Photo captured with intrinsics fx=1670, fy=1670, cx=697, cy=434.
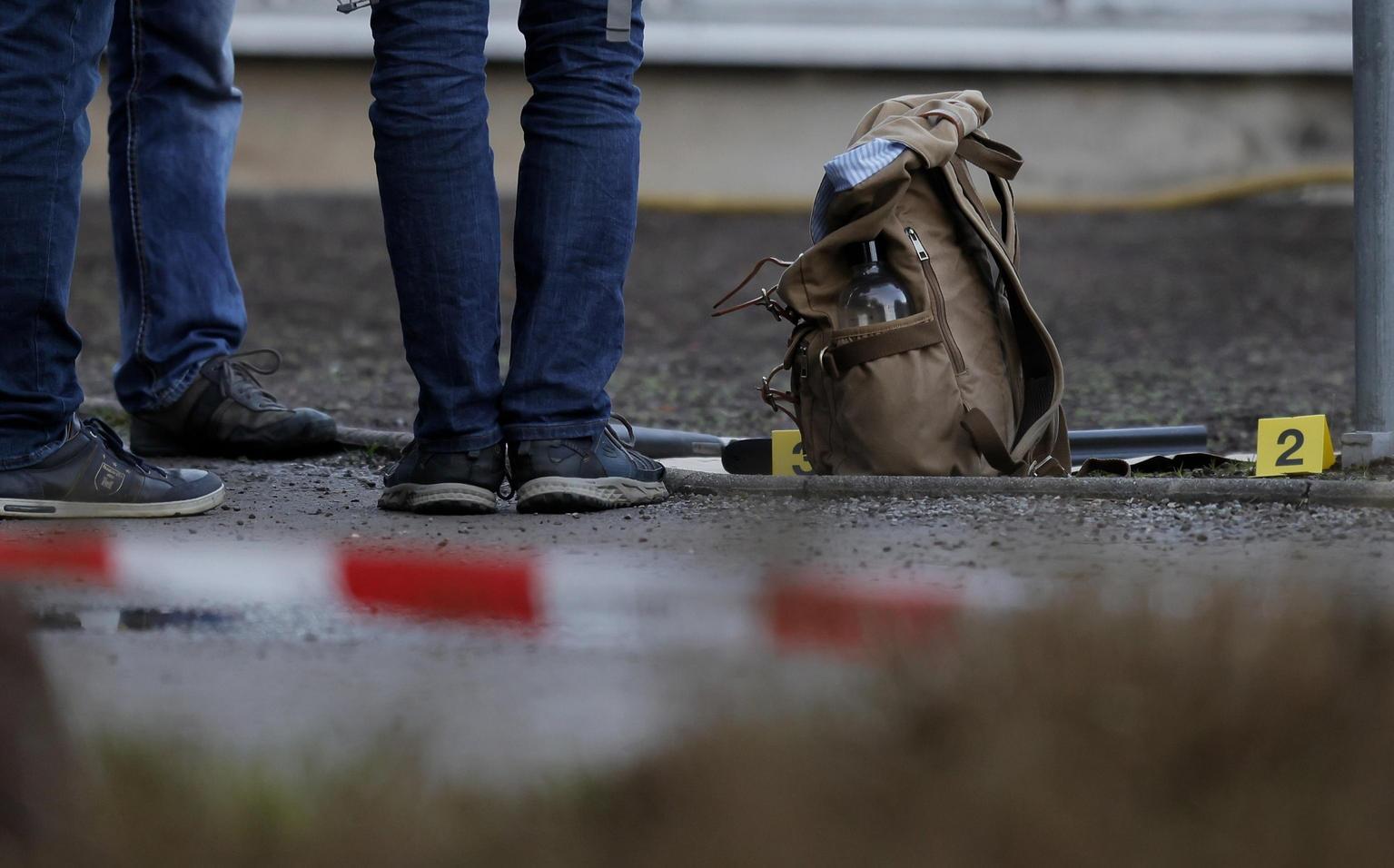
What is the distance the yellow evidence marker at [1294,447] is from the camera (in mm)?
2322

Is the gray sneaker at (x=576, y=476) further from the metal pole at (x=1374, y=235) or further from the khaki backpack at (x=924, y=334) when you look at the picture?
the metal pole at (x=1374, y=235)

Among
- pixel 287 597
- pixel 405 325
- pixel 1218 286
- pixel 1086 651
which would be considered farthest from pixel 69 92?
pixel 1218 286

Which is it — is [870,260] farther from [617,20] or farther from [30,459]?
[30,459]

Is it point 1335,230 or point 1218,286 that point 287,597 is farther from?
point 1335,230

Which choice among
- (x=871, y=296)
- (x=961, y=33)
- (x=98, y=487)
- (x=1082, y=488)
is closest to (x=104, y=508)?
(x=98, y=487)

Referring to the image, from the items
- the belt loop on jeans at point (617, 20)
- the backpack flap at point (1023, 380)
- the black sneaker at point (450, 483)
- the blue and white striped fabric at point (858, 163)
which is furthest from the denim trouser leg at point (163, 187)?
the backpack flap at point (1023, 380)

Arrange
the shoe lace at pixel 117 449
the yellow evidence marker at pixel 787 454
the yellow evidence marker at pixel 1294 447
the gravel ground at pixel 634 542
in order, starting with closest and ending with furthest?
the gravel ground at pixel 634 542
the shoe lace at pixel 117 449
the yellow evidence marker at pixel 1294 447
the yellow evidence marker at pixel 787 454

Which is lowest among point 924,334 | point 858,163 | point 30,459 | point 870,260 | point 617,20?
point 30,459

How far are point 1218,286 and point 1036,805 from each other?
5.69 metres

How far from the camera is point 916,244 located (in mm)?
2244

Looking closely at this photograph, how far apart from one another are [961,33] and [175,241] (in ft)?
19.8

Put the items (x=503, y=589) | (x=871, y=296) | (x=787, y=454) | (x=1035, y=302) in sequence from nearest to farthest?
(x=503, y=589)
(x=871, y=296)
(x=787, y=454)
(x=1035, y=302)

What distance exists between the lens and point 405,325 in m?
2.10

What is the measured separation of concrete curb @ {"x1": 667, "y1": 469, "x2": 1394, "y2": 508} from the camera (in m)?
2.03
